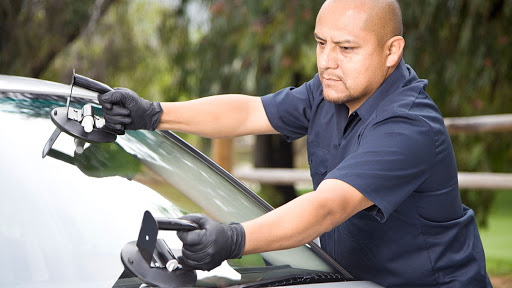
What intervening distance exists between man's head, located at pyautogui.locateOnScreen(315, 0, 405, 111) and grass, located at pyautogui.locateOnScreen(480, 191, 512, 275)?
425cm

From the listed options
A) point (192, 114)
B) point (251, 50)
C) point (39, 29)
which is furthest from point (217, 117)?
point (39, 29)

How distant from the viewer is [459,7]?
527 cm

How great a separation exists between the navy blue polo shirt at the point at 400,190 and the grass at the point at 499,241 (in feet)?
13.4

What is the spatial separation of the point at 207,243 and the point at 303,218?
0.29 meters

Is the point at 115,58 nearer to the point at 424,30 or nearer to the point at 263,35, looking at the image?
the point at 263,35

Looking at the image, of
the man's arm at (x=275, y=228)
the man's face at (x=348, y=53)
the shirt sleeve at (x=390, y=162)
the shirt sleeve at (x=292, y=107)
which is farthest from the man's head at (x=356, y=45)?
the man's arm at (x=275, y=228)

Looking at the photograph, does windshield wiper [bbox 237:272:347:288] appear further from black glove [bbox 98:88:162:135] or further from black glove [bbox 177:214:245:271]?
black glove [bbox 98:88:162:135]

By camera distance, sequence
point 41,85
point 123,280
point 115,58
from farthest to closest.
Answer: point 115,58
point 41,85
point 123,280

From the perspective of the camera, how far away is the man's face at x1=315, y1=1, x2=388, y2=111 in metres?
1.96

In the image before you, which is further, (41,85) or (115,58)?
(115,58)

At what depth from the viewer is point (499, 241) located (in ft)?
27.5

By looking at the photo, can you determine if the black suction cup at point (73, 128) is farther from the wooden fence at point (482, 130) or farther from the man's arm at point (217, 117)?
the wooden fence at point (482, 130)

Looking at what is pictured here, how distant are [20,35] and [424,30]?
3488mm

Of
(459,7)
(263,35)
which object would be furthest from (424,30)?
(263,35)
